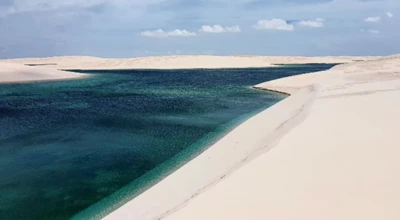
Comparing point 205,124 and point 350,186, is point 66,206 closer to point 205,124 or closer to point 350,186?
point 350,186

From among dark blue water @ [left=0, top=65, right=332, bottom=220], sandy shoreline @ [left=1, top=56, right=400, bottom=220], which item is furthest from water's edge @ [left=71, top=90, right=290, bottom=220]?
sandy shoreline @ [left=1, top=56, right=400, bottom=220]

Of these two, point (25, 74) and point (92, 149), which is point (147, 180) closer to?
point (92, 149)

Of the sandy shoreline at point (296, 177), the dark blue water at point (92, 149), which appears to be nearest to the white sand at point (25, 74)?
the dark blue water at point (92, 149)

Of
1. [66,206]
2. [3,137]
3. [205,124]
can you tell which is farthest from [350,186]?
[3,137]

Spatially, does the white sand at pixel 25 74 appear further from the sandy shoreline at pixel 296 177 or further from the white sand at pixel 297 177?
the white sand at pixel 297 177

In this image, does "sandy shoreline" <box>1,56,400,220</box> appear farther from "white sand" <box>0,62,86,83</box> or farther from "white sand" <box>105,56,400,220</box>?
"white sand" <box>0,62,86,83</box>

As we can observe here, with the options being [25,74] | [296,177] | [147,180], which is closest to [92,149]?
[147,180]

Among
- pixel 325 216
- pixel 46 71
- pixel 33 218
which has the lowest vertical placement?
pixel 33 218
